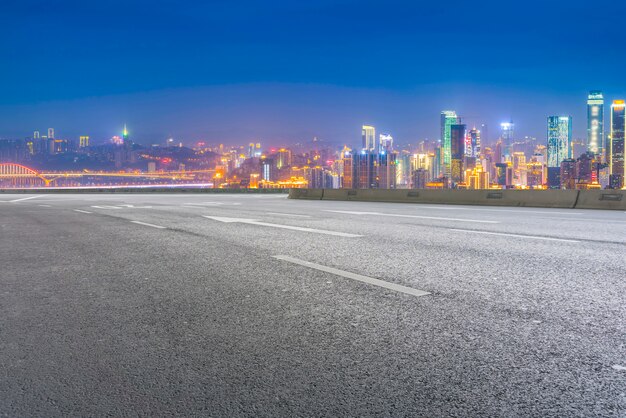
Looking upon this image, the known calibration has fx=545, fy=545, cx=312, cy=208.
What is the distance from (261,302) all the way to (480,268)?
8.69ft

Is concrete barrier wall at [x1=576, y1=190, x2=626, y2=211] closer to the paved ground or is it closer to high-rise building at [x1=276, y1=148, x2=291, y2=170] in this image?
the paved ground

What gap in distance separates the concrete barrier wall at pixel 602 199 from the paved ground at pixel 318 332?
458 inches

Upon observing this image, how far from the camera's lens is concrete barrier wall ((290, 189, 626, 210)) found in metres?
18.1

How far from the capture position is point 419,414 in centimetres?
240

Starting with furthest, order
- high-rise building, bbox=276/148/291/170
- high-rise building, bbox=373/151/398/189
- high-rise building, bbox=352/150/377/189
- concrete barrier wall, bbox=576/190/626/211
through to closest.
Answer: high-rise building, bbox=276/148/291/170
high-rise building, bbox=352/150/377/189
high-rise building, bbox=373/151/398/189
concrete barrier wall, bbox=576/190/626/211

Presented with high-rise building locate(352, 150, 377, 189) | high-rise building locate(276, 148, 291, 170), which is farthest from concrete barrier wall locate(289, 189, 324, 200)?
high-rise building locate(276, 148, 291, 170)

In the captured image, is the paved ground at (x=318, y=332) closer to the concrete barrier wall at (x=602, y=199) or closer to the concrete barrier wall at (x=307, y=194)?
the concrete barrier wall at (x=602, y=199)

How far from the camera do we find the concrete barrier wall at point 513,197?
1814 cm

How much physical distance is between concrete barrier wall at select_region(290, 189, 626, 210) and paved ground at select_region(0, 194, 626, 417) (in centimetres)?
1190

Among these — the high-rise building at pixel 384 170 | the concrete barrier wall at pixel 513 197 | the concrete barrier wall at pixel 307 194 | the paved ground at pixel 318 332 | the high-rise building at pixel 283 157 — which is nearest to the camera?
the paved ground at pixel 318 332

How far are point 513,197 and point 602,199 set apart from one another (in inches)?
122

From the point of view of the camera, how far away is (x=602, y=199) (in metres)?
18.1

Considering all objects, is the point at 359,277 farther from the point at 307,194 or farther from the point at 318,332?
the point at 307,194

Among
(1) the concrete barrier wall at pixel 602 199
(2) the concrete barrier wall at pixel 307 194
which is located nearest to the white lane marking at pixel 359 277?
(1) the concrete barrier wall at pixel 602 199
